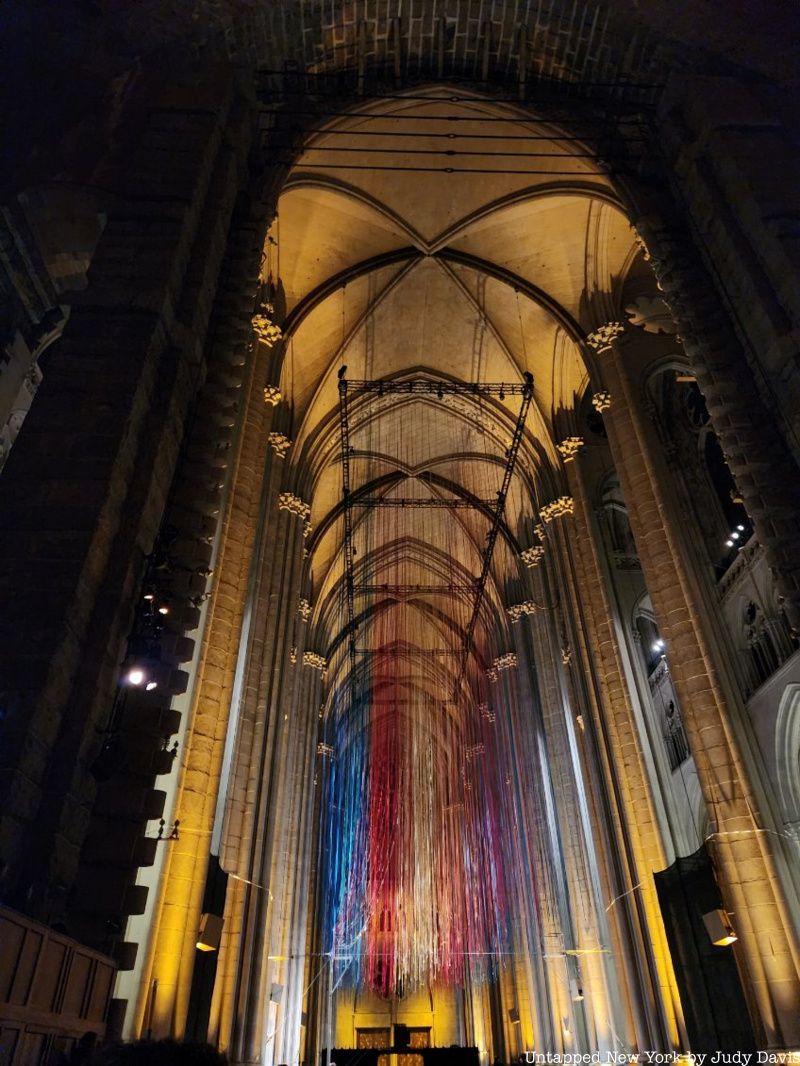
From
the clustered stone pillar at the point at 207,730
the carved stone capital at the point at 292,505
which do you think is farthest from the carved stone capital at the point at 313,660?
the clustered stone pillar at the point at 207,730

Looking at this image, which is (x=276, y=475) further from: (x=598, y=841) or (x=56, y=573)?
(x=56, y=573)

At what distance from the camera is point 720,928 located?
25.0ft

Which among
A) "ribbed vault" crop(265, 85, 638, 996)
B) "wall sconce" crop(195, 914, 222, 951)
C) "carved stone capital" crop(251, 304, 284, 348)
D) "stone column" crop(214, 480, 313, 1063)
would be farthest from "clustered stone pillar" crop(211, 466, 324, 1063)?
"ribbed vault" crop(265, 85, 638, 996)

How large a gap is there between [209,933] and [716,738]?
5.98 meters

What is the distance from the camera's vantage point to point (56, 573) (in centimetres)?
435

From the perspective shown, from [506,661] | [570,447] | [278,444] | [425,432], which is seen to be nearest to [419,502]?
[425,432]

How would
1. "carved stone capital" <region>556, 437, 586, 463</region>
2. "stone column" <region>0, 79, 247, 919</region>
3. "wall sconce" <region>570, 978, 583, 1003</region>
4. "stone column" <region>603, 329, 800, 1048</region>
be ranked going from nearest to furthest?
1. "stone column" <region>0, 79, 247, 919</region>
2. "stone column" <region>603, 329, 800, 1048</region>
3. "wall sconce" <region>570, 978, 583, 1003</region>
4. "carved stone capital" <region>556, 437, 586, 463</region>

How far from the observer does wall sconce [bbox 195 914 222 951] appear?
738 cm

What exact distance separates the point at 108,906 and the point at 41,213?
709 cm

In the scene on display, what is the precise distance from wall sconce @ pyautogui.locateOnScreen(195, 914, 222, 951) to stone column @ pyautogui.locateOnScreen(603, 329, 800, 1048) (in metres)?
5.44

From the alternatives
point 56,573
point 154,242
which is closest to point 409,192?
point 154,242

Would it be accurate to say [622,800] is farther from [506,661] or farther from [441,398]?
[441,398]

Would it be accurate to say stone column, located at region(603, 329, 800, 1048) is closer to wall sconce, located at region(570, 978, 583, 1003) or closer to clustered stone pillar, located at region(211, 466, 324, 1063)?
clustered stone pillar, located at region(211, 466, 324, 1063)

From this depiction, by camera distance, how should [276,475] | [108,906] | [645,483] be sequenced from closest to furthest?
[108,906] < [645,483] < [276,475]
